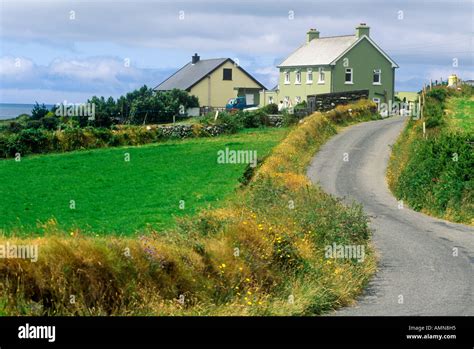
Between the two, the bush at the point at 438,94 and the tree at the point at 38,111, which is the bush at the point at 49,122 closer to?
the tree at the point at 38,111

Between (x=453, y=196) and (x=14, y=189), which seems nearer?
(x=453, y=196)

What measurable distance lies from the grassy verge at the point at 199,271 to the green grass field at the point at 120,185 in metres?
6.28

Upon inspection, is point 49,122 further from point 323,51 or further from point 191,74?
point 191,74

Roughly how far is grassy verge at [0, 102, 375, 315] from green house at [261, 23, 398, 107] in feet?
187

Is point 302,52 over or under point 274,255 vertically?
over

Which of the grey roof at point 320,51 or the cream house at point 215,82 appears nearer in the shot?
the grey roof at point 320,51

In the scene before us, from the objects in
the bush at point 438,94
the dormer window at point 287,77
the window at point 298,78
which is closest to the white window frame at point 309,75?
the window at point 298,78

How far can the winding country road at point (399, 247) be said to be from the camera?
50.0 feet

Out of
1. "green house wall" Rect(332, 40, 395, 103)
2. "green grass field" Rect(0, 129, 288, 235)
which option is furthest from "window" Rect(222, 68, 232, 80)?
"green grass field" Rect(0, 129, 288, 235)

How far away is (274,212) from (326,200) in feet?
10.3
